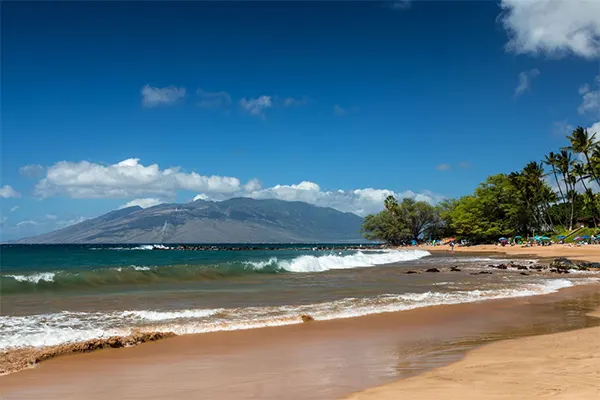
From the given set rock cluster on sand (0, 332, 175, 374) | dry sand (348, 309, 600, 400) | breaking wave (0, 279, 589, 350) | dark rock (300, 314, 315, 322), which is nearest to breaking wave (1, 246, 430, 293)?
breaking wave (0, 279, 589, 350)

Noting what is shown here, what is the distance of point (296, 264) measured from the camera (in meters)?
39.6

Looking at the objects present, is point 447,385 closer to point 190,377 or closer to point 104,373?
point 190,377

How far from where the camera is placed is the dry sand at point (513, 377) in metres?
5.83

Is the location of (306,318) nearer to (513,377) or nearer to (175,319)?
(175,319)

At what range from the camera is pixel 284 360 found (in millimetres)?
8320

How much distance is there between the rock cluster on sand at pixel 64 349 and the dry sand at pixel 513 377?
578cm

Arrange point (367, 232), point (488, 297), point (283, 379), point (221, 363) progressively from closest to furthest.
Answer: point (283, 379)
point (221, 363)
point (488, 297)
point (367, 232)

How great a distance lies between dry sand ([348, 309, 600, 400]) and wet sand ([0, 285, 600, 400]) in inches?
19.5

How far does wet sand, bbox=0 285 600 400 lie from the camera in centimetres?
659

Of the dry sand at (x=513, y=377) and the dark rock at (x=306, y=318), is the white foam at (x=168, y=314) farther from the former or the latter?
the dry sand at (x=513, y=377)

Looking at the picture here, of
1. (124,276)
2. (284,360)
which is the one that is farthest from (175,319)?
(124,276)

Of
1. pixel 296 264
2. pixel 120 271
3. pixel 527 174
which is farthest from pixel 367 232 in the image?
pixel 120 271

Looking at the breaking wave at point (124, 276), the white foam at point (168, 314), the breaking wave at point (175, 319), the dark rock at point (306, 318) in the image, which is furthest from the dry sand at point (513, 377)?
the breaking wave at point (124, 276)

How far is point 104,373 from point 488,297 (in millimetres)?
14470
